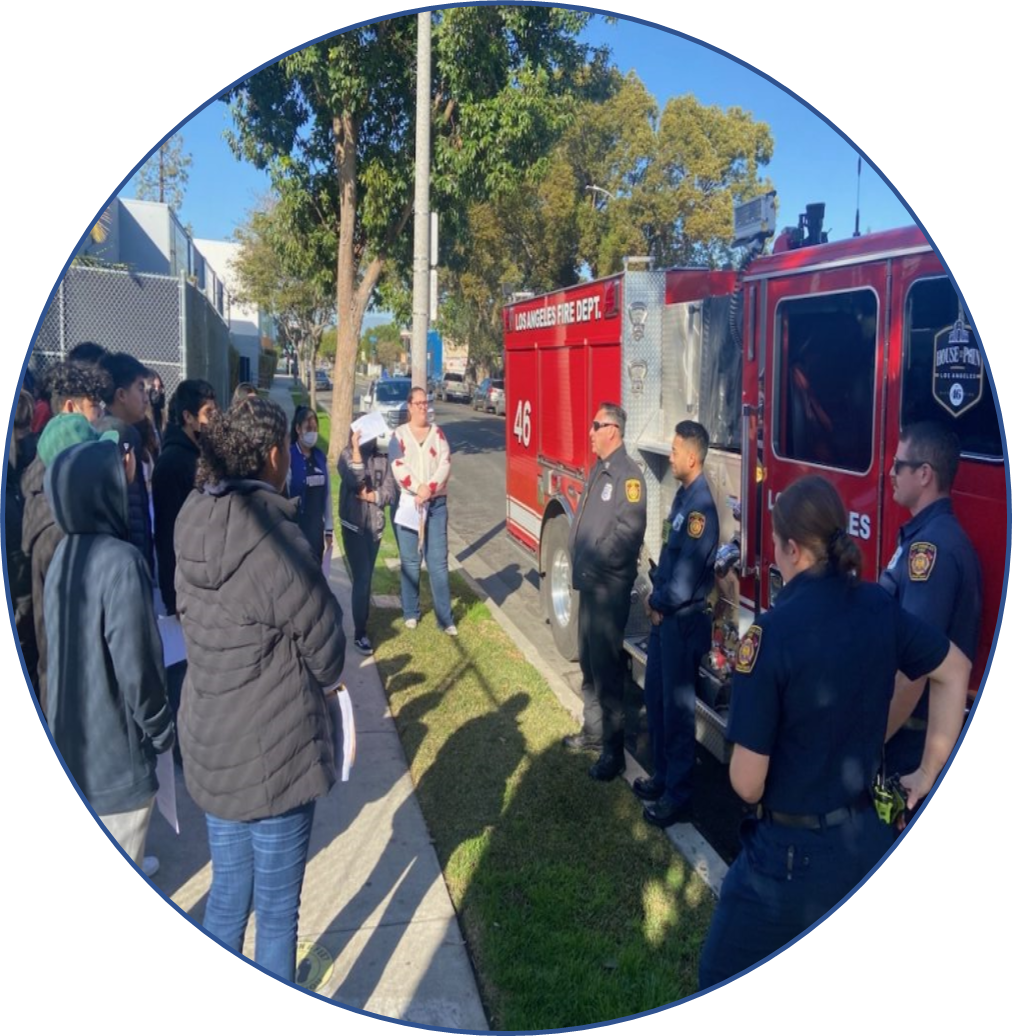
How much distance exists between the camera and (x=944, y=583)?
8.69 feet

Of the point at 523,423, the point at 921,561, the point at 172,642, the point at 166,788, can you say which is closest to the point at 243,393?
the point at 172,642

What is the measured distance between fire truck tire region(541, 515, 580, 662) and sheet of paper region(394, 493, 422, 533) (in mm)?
1025

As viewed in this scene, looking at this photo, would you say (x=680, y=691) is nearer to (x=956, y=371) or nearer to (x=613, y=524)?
(x=613, y=524)

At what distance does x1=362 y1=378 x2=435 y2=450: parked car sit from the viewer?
6656mm

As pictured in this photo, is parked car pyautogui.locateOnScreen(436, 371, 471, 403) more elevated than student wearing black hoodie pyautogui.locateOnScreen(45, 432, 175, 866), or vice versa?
parked car pyautogui.locateOnScreen(436, 371, 471, 403)

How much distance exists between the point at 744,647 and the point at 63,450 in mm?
1970

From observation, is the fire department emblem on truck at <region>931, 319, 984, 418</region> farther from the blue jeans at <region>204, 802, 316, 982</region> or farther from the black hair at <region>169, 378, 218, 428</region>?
the black hair at <region>169, 378, 218, 428</region>

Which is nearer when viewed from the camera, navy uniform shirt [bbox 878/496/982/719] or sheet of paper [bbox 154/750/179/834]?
navy uniform shirt [bbox 878/496/982/719]

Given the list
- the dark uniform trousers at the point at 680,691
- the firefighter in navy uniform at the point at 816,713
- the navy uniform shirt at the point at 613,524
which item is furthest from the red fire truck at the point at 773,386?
the firefighter in navy uniform at the point at 816,713

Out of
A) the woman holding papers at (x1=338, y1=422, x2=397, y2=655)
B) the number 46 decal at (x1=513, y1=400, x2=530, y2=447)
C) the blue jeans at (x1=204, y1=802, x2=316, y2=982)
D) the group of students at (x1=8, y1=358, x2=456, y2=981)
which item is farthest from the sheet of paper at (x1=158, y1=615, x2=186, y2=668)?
the number 46 decal at (x1=513, y1=400, x2=530, y2=447)

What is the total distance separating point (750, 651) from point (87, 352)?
2.27 meters

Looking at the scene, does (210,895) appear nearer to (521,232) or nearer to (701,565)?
(701,565)

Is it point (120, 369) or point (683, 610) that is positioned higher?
point (120, 369)

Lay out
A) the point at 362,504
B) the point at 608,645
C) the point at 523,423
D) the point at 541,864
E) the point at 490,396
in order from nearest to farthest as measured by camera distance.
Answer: the point at 541,864, the point at 608,645, the point at 362,504, the point at 523,423, the point at 490,396
